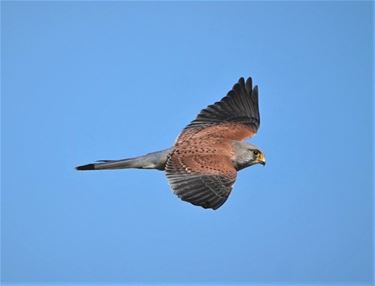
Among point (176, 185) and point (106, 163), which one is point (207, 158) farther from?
point (106, 163)

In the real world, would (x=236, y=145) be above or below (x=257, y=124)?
below

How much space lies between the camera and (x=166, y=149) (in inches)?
378

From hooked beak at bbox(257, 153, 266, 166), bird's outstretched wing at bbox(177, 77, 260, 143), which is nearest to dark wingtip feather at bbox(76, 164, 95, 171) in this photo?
bird's outstretched wing at bbox(177, 77, 260, 143)

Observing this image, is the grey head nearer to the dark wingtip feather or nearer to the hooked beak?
the hooked beak

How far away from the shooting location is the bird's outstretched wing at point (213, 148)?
8562 mm

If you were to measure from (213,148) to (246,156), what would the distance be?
1.71ft

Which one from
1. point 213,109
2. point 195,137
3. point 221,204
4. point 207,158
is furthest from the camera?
point 213,109

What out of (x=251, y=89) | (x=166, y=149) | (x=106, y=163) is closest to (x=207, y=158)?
(x=166, y=149)

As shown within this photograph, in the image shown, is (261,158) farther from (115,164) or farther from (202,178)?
(115,164)

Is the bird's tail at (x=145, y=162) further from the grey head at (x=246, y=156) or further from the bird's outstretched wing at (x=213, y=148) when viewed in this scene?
the grey head at (x=246, y=156)

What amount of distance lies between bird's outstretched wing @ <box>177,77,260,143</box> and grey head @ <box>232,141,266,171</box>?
2.07 feet

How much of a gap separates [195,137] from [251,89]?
5.62 ft

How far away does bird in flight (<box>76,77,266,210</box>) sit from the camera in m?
8.62

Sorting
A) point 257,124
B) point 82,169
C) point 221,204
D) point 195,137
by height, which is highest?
point 257,124
